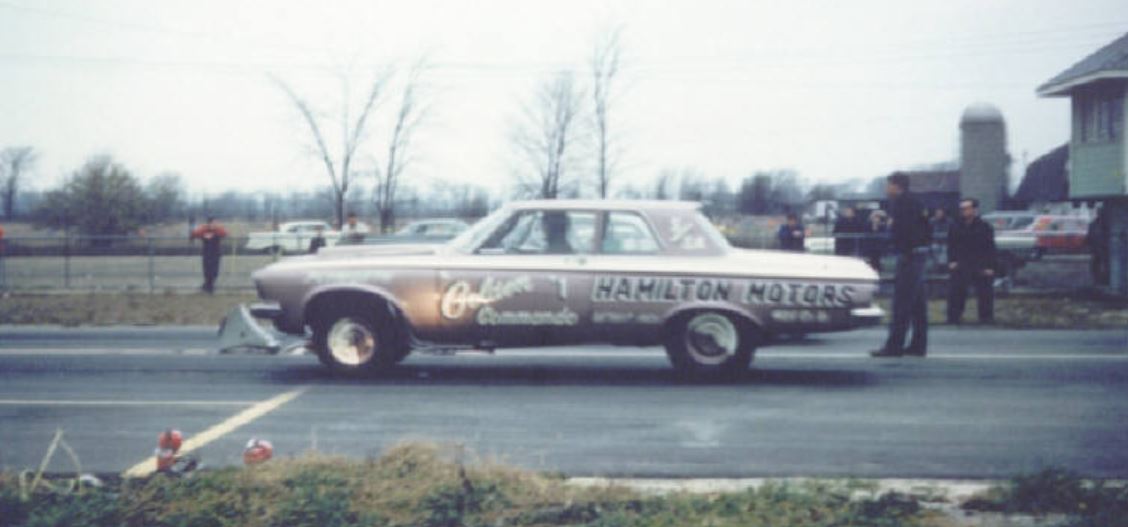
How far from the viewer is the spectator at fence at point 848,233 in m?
23.7

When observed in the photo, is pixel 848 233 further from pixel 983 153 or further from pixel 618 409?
pixel 983 153

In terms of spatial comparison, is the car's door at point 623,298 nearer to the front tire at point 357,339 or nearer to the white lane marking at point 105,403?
the front tire at point 357,339

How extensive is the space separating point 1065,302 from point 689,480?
52.1 feet

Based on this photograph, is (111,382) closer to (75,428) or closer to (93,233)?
(75,428)

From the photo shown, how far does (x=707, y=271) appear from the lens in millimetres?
11062

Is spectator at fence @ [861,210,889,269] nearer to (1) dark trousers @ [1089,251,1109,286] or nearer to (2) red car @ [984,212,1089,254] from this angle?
(1) dark trousers @ [1089,251,1109,286]

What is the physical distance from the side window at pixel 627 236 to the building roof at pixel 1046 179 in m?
42.5

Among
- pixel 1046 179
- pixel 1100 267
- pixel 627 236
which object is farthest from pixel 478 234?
pixel 1046 179

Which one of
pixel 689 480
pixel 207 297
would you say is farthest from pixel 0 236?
pixel 689 480

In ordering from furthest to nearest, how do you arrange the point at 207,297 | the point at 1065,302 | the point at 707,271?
the point at 207,297 < the point at 1065,302 < the point at 707,271

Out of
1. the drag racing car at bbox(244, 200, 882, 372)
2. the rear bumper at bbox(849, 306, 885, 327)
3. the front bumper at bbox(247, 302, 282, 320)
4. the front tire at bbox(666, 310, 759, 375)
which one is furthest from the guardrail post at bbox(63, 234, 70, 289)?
the rear bumper at bbox(849, 306, 885, 327)

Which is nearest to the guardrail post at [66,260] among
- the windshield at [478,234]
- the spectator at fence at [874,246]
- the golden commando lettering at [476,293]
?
the spectator at fence at [874,246]

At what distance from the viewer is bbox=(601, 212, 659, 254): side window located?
1129 cm

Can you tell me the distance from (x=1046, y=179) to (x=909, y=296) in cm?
4609
